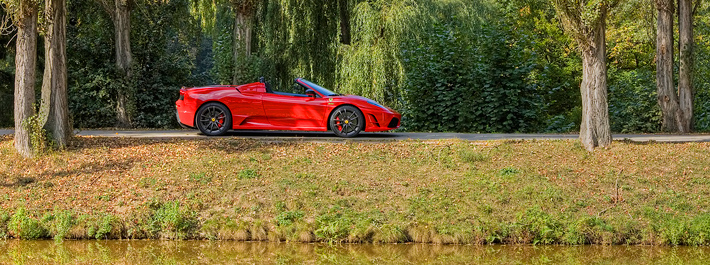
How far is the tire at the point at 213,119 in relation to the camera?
17.7 m

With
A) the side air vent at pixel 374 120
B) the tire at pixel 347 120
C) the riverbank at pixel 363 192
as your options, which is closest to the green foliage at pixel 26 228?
the riverbank at pixel 363 192

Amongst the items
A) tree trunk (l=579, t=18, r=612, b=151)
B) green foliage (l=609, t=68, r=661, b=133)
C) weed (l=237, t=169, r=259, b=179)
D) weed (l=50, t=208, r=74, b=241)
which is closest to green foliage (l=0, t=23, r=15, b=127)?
weed (l=237, t=169, r=259, b=179)

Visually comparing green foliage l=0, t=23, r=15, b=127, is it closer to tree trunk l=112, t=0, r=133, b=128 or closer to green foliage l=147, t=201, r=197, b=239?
tree trunk l=112, t=0, r=133, b=128

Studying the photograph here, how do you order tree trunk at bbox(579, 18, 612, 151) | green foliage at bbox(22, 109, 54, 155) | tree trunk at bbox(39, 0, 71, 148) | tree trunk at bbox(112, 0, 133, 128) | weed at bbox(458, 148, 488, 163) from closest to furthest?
weed at bbox(458, 148, 488, 163) → green foliage at bbox(22, 109, 54, 155) → tree trunk at bbox(579, 18, 612, 151) → tree trunk at bbox(39, 0, 71, 148) → tree trunk at bbox(112, 0, 133, 128)

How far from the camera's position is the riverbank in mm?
12969

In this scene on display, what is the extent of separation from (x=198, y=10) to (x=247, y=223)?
1311 cm

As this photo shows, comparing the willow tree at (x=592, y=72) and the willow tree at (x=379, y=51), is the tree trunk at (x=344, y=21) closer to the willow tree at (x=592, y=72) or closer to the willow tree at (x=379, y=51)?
the willow tree at (x=379, y=51)

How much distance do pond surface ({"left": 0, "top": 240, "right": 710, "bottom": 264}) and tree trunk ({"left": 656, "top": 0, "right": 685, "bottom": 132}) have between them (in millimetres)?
10742

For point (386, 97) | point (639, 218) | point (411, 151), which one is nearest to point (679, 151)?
point (639, 218)

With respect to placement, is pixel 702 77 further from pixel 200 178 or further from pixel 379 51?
pixel 200 178

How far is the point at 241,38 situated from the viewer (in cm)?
2459

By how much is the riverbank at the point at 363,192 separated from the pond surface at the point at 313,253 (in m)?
0.33

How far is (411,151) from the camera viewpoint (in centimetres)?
1616

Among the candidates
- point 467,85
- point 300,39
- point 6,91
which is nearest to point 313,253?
point 467,85
